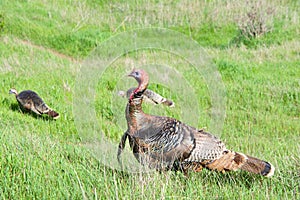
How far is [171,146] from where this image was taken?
3787mm

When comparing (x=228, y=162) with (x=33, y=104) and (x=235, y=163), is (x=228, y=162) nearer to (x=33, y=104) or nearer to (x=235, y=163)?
(x=235, y=163)

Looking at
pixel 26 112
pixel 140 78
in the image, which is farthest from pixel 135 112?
pixel 26 112

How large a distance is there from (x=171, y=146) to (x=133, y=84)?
A: 127 centimetres

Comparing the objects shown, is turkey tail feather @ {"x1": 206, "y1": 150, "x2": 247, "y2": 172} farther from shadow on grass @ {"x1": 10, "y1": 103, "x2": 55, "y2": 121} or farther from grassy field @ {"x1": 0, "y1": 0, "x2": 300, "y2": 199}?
shadow on grass @ {"x1": 10, "y1": 103, "x2": 55, "y2": 121}

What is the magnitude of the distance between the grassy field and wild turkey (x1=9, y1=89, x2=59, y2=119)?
13 centimetres

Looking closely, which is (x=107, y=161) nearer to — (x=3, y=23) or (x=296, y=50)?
(x=296, y=50)

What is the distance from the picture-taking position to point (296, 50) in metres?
11.9

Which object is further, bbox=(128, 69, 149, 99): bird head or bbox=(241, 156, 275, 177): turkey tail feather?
bbox=(128, 69, 149, 99): bird head

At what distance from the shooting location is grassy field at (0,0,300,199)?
3502 millimetres

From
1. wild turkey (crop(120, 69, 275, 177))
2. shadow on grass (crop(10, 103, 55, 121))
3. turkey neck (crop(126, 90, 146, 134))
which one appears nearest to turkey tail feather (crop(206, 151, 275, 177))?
→ wild turkey (crop(120, 69, 275, 177))

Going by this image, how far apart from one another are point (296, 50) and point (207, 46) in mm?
3409

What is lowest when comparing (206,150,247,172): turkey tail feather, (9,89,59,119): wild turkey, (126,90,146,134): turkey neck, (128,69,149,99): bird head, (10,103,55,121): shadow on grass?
(10,103,55,121): shadow on grass

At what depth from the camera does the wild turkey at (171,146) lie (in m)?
3.76

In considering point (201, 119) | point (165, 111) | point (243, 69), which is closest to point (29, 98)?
point (165, 111)
